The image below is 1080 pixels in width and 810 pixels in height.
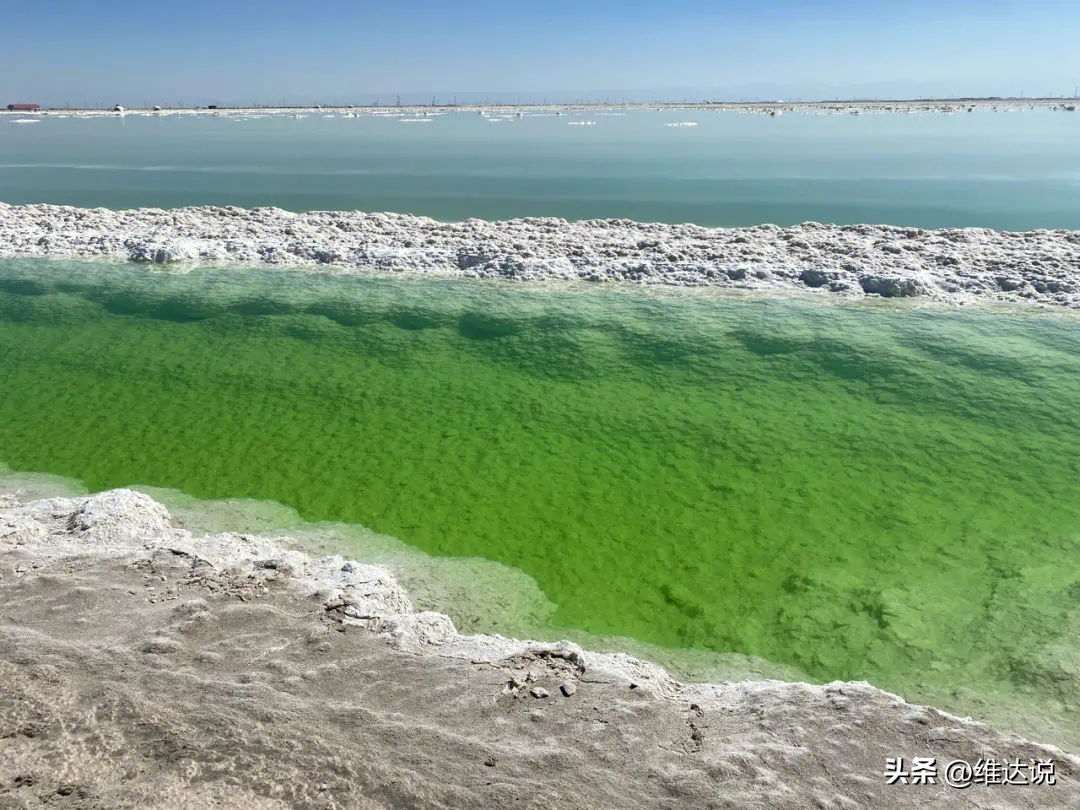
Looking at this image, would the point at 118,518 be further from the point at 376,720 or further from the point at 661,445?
the point at 661,445

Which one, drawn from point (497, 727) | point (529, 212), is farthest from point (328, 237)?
point (497, 727)

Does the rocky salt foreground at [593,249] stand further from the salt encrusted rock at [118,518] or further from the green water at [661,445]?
the salt encrusted rock at [118,518]

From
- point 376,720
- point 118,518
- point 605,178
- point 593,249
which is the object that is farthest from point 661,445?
point 605,178

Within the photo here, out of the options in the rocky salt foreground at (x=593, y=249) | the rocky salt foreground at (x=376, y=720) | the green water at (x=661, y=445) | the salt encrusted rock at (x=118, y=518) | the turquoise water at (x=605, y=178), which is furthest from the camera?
the turquoise water at (x=605, y=178)

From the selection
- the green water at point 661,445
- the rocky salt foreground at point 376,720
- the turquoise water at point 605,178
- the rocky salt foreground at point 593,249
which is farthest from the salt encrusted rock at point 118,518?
the turquoise water at point 605,178

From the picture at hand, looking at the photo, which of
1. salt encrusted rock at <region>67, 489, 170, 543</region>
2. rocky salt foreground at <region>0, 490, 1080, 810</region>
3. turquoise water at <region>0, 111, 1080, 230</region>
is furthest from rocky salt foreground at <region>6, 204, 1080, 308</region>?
rocky salt foreground at <region>0, 490, 1080, 810</region>

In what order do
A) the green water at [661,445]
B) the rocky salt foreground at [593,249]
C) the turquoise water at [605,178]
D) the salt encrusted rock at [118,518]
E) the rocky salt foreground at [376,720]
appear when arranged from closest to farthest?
the rocky salt foreground at [376,720]
the green water at [661,445]
the salt encrusted rock at [118,518]
the rocky salt foreground at [593,249]
the turquoise water at [605,178]
